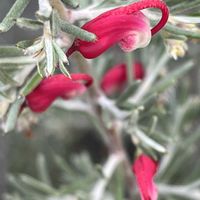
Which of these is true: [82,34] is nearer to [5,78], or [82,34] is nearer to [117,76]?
[5,78]

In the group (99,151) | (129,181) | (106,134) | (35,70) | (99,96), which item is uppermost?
(35,70)

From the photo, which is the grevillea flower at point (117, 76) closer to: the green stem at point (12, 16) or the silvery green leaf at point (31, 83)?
the silvery green leaf at point (31, 83)

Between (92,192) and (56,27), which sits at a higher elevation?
(56,27)

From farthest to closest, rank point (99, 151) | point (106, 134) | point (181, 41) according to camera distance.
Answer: point (99, 151), point (106, 134), point (181, 41)

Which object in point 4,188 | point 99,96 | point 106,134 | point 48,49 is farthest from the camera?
point 4,188

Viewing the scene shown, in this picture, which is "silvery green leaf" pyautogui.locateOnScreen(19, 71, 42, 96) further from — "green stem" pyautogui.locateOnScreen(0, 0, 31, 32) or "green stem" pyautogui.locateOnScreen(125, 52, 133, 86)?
"green stem" pyautogui.locateOnScreen(125, 52, 133, 86)

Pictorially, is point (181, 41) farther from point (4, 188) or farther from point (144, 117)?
point (4, 188)

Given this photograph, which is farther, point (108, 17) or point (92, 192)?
point (92, 192)

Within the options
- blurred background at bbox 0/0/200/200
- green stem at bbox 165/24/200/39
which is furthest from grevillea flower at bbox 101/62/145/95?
green stem at bbox 165/24/200/39

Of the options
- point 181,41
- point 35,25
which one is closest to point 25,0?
point 35,25
